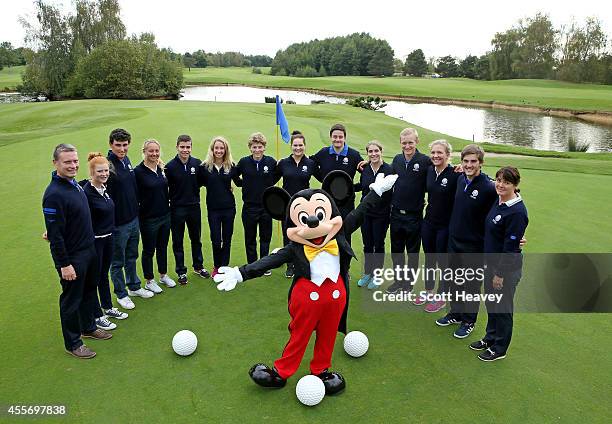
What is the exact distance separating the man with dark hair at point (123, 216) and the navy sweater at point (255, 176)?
4.66 ft

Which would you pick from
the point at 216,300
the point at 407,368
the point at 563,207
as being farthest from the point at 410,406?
the point at 563,207

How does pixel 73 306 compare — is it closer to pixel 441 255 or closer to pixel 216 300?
pixel 216 300

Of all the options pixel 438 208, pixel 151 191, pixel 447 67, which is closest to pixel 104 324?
pixel 151 191

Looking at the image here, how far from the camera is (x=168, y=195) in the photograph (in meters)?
5.69

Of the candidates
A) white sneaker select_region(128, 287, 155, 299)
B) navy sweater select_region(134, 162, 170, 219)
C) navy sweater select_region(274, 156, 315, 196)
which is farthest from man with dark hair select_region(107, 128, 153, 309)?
navy sweater select_region(274, 156, 315, 196)

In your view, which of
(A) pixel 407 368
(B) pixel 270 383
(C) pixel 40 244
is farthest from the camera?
(C) pixel 40 244

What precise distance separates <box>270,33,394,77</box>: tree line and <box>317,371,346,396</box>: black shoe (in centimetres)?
9486

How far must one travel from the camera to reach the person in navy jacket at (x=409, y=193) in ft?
16.8

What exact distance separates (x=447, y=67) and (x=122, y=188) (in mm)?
102305

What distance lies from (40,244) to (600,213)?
30.2ft

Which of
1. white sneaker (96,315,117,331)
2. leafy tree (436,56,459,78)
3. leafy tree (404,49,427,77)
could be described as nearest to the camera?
white sneaker (96,315,117,331)

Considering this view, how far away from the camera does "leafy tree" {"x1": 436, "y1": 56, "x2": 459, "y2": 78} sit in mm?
95075

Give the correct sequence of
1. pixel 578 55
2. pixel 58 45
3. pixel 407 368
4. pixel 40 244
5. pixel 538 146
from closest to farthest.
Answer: pixel 407 368 → pixel 40 244 → pixel 538 146 → pixel 58 45 → pixel 578 55

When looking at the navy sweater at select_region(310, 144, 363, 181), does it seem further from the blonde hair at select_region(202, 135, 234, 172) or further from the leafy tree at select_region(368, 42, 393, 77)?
the leafy tree at select_region(368, 42, 393, 77)
